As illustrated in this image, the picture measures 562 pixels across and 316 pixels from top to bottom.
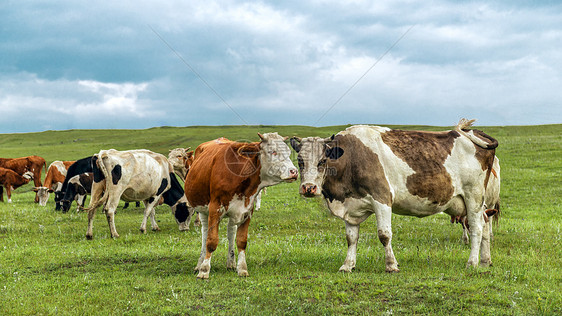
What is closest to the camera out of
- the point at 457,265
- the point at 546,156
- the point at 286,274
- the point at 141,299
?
the point at 141,299

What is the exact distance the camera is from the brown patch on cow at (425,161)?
29.9 feet

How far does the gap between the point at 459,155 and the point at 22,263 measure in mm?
10726

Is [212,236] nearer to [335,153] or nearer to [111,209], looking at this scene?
[335,153]

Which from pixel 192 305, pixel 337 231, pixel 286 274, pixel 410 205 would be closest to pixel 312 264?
pixel 286 274

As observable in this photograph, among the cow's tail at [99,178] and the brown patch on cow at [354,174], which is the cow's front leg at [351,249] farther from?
the cow's tail at [99,178]

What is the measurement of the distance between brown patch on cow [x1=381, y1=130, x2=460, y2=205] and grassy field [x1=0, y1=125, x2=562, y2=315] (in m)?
1.63

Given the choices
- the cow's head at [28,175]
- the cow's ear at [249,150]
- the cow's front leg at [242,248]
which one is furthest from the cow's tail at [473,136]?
the cow's head at [28,175]

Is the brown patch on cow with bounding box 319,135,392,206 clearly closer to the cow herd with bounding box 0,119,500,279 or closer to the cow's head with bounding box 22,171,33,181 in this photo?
the cow herd with bounding box 0,119,500,279

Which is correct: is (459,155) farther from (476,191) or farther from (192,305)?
(192,305)

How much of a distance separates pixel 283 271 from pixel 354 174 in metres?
2.55

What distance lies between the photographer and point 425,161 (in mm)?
9242

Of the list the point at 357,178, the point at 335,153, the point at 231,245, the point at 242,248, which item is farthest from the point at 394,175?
the point at 231,245

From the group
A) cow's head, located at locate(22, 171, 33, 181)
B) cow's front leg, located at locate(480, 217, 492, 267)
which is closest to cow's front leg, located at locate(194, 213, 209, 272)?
cow's front leg, located at locate(480, 217, 492, 267)

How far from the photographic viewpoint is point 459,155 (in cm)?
958
